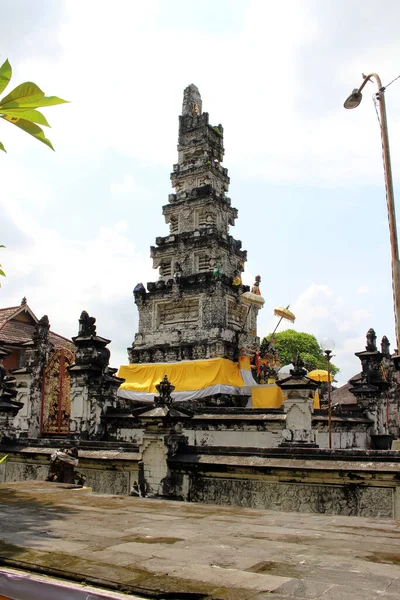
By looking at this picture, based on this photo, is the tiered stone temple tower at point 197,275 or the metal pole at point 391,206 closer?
the metal pole at point 391,206

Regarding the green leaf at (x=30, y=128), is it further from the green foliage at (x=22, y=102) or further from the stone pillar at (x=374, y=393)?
the stone pillar at (x=374, y=393)

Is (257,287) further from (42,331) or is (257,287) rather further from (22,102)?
(22,102)

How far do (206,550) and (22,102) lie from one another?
3822 mm

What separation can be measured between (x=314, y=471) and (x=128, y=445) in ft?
15.1

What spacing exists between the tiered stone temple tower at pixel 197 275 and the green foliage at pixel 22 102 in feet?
75.7

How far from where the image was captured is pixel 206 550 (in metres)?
4.67

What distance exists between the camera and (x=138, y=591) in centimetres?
347

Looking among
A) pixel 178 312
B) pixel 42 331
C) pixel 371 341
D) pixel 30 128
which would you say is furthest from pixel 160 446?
pixel 178 312

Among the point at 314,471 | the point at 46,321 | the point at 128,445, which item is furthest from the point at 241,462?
the point at 46,321

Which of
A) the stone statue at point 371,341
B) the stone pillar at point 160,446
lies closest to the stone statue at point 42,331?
the stone pillar at point 160,446

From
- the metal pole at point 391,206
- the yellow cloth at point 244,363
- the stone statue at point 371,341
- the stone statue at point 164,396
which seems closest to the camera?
the metal pole at point 391,206

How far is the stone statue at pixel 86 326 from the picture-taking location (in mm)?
15250

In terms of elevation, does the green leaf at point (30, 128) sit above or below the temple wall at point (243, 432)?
above

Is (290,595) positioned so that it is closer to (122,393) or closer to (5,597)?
(5,597)
